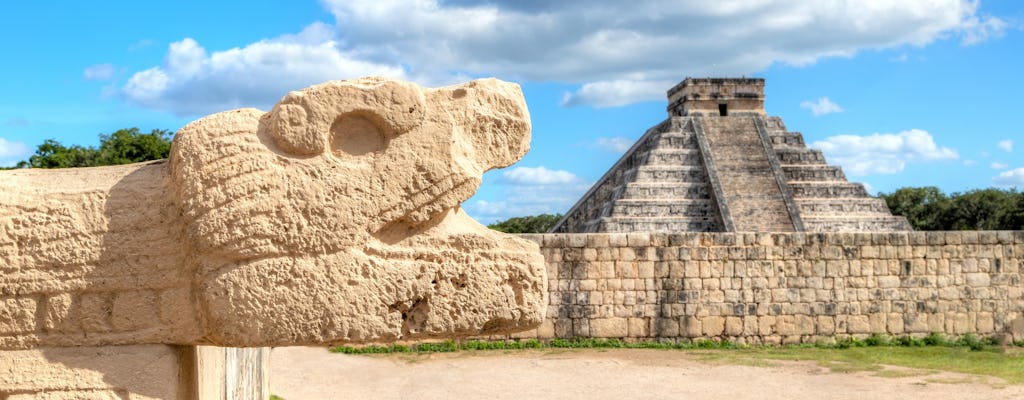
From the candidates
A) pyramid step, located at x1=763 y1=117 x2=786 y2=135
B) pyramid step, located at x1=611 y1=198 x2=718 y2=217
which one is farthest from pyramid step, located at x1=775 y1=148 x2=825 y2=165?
pyramid step, located at x1=611 y1=198 x2=718 y2=217

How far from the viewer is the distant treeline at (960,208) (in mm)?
41469

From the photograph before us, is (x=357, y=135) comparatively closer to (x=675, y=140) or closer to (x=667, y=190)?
(x=667, y=190)

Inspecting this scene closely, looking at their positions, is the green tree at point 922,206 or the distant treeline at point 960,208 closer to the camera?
the distant treeline at point 960,208

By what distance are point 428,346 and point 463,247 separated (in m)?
10.2

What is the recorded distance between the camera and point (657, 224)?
66.6ft

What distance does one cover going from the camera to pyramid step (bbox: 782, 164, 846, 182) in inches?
906

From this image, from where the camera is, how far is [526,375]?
10.8 metres

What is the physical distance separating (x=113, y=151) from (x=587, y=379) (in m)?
9.63

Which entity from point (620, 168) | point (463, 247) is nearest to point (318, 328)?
point (463, 247)

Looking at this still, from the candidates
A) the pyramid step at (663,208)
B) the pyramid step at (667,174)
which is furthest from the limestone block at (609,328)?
the pyramid step at (667,174)

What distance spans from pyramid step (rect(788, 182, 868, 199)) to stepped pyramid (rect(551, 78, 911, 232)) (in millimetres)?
23

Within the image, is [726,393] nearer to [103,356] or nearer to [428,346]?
[428,346]

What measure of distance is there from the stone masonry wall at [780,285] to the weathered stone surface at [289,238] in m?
9.85

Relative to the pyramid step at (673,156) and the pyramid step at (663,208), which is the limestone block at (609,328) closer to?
the pyramid step at (663,208)
